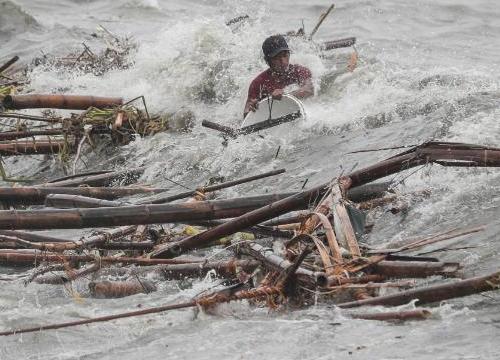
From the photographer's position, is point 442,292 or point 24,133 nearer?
point 442,292

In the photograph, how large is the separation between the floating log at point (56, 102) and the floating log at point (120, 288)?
4451 millimetres

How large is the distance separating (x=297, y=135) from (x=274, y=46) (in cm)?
116

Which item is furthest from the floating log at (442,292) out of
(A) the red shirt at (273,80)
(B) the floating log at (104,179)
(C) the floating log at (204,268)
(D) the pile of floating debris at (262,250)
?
(A) the red shirt at (273,80)

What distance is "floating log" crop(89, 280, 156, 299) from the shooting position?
559 cm

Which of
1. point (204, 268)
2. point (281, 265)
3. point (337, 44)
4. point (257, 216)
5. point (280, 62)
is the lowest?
point (204, 268)

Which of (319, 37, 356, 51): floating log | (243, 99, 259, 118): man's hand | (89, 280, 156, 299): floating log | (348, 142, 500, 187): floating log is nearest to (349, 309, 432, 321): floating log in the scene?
(348, 142, 500, 187): floating log

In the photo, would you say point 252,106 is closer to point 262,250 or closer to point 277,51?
point 277,51

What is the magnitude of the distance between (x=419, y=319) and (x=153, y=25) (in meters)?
16.3

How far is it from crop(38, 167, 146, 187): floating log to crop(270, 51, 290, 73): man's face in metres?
2.24

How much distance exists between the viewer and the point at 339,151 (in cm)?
941

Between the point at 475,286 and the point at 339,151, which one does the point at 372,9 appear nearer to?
the point at 339,151

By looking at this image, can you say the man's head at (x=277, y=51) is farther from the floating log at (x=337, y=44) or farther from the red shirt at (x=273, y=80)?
the floating log at (x=337, y=44)

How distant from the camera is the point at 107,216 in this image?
17.1 ft

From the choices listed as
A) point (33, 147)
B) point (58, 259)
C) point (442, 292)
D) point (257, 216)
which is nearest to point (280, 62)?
point (33, 147)
